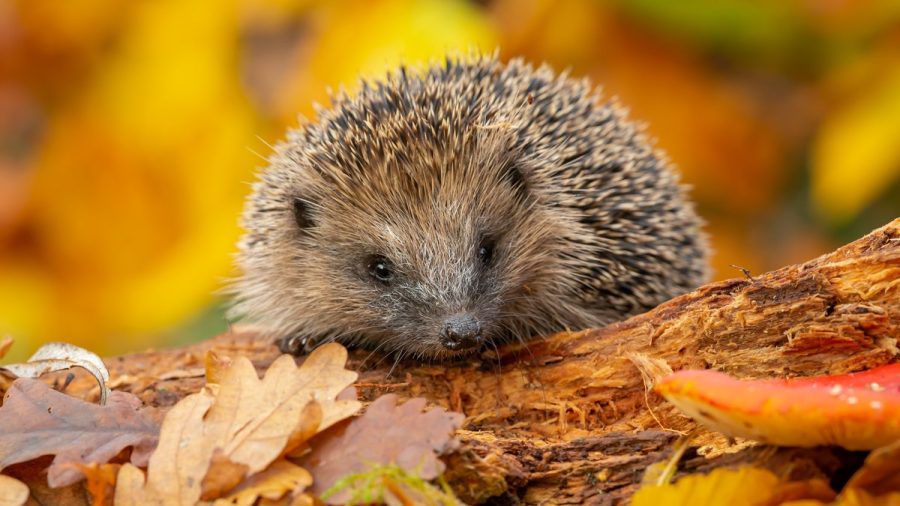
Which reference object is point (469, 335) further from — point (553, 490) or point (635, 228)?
point (635, 228)

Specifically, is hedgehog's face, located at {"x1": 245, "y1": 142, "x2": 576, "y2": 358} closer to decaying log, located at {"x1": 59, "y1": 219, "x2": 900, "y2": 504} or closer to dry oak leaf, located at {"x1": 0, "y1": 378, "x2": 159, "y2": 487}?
decaying log, located at {"x1": 59, "y1": 219, "x2": 900, "y2": 504}

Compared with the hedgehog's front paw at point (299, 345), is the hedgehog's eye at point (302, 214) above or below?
above

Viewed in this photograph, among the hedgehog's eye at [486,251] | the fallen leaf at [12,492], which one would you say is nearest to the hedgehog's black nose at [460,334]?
the hedgehog's eye at [486,251]

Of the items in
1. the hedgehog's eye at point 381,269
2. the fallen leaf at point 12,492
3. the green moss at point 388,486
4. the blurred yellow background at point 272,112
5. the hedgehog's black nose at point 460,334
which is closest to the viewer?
the green moss at point 388,486

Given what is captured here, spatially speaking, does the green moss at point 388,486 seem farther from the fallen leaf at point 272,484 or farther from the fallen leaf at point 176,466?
the fallen leaf at point 176,466

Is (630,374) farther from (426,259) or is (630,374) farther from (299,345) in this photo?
(299,345)

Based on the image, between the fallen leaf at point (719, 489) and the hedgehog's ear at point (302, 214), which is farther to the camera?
the hedgehog's ear at point (302, 214)

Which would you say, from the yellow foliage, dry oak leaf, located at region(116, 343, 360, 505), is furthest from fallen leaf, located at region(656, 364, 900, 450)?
the yellow foliage
